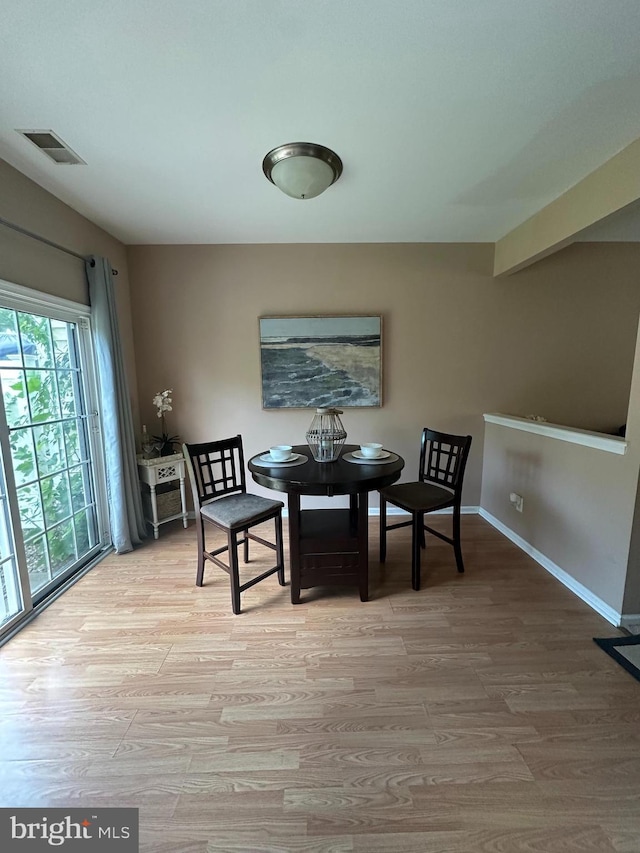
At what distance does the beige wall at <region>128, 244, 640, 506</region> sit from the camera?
306cm

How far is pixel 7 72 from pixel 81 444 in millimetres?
2064

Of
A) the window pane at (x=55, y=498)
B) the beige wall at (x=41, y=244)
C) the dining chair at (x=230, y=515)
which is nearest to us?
Answer: the beige wall at (x=41, y=244)

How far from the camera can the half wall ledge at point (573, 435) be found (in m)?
1.87

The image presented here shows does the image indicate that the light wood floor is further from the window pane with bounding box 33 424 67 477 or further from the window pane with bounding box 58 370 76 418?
the window pane with bounding box 58 370 76 418

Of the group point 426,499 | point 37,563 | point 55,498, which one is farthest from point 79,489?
point 426,499

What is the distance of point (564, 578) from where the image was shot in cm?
222

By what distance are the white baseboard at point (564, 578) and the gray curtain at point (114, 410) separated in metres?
3.11

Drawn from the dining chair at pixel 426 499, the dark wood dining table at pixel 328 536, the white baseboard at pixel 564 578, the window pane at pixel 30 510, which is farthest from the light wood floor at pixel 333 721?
the window pane at pixel 30 510

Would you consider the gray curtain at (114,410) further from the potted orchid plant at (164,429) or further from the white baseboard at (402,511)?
the white baseboard at (402,511)

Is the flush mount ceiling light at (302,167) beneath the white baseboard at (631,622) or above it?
above

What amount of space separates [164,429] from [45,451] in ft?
3.43

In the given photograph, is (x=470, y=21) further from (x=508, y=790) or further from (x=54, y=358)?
(x=54, y=358)

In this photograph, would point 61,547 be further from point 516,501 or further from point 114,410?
point 516,501

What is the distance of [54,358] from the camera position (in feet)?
7.63
